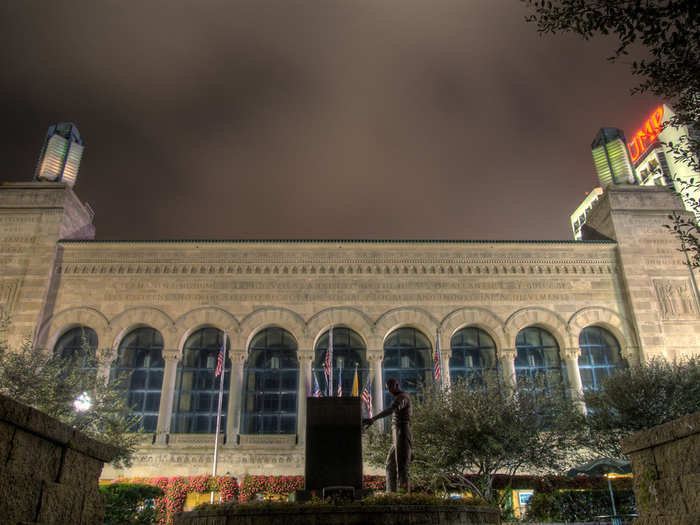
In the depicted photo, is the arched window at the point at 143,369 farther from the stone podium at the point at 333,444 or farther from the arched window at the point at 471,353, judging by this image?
the stone podium at the point at 333,444

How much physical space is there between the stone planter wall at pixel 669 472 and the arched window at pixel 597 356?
18239 mm

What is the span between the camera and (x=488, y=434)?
1738cm

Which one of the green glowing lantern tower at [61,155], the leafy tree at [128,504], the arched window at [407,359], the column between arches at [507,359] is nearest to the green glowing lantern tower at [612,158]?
the column between arches at [507,359]

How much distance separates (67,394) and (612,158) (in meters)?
27.0

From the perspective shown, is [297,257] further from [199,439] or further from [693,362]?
[693,362]

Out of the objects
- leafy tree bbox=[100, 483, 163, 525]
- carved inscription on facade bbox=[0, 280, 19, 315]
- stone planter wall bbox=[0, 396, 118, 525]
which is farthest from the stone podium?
carved inscription on facade bbox=[0, 280, 19, 315]

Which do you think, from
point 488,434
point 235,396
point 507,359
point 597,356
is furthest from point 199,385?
point 597,356

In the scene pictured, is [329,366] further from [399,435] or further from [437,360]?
[399,435]

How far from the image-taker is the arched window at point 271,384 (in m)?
23.1

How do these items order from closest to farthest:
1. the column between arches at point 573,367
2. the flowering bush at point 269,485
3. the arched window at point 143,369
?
the flowering bush at point 269,485 → the column between arches at point 573,367 → the arched window at point 143,369

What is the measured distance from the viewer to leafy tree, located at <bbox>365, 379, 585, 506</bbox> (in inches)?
681

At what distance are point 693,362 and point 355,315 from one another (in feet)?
42.8

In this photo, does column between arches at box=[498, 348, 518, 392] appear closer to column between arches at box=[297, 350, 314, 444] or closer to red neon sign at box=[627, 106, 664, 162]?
column between arches at box=[297, 350, 314, 444]

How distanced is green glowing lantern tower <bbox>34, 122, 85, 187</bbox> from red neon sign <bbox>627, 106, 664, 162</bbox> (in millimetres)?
50456
